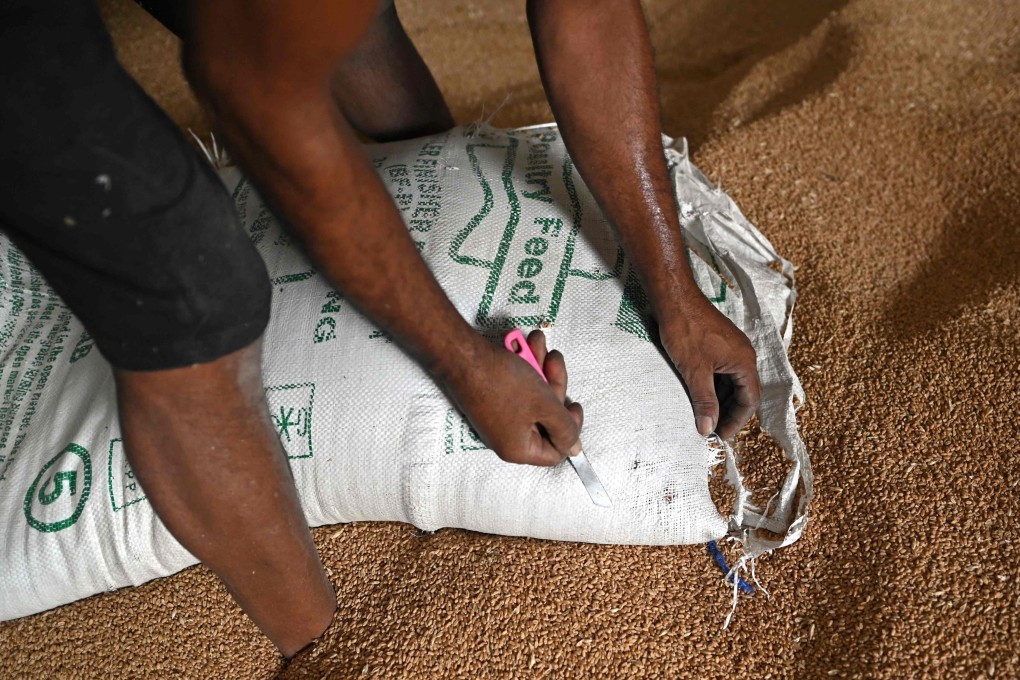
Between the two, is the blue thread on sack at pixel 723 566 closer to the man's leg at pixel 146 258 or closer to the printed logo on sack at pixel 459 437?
the printed logo on sack at pixel 459 437

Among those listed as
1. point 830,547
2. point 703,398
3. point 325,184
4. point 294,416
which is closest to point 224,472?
point 294,416

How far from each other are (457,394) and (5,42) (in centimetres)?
49

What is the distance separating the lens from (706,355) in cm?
98

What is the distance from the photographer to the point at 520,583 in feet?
3.12

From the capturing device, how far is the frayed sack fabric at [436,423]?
93 cm

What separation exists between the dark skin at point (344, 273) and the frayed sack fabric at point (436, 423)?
6 centimetres

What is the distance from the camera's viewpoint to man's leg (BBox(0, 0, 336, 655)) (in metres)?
0.60

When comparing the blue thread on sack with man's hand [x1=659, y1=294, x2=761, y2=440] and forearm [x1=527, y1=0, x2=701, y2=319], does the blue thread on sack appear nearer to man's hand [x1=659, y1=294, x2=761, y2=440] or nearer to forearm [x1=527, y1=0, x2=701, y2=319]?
man's hand [x1=659, y1=294, x2=761, y2=440]

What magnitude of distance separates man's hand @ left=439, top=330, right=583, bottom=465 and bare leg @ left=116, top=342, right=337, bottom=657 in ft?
0.65

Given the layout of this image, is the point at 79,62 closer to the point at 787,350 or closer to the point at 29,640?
the point at 29,640

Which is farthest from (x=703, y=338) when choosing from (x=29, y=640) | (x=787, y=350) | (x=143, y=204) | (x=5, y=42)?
(x=29, y=640)

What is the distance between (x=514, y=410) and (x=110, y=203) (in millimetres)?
420

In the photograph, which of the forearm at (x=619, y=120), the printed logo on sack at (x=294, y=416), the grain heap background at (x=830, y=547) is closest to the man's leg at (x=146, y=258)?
the printed logo on sack at (x=294, y=416)

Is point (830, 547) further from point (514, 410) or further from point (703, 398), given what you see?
point (514, 410)
